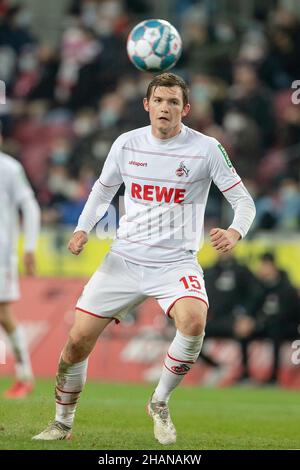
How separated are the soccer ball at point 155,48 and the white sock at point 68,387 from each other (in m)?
3.39

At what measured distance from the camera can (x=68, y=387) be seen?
7.76 m

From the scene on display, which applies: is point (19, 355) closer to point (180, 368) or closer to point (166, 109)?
point (180, 368)

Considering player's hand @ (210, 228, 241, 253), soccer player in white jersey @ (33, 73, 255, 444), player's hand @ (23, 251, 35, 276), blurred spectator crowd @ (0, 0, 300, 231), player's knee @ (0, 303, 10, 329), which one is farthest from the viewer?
blurred spectator crowd @ (0, 0, 300, 231)

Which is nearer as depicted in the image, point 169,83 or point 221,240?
point 221,240

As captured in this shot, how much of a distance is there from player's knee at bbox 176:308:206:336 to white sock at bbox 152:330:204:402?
55 millimetres

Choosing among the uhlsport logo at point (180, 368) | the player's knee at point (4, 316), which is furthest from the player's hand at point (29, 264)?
the uhlsport logo at point (180, 368)

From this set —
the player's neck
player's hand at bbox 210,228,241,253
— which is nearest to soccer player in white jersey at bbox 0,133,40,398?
the player's neck

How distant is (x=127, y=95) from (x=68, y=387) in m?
11.7

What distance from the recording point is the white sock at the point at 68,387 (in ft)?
25.4

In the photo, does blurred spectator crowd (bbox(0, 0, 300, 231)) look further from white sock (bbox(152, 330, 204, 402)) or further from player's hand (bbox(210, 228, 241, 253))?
player's hand (bbox(210, 228, 241, 253))

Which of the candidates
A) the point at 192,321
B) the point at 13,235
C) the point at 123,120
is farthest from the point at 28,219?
the point at 123,120

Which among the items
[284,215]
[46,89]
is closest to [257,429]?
[284,215]

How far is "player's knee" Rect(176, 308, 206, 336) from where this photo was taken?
749 centimetres

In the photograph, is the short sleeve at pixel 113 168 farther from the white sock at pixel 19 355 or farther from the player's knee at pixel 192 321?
the white sock at pixel 19 355
